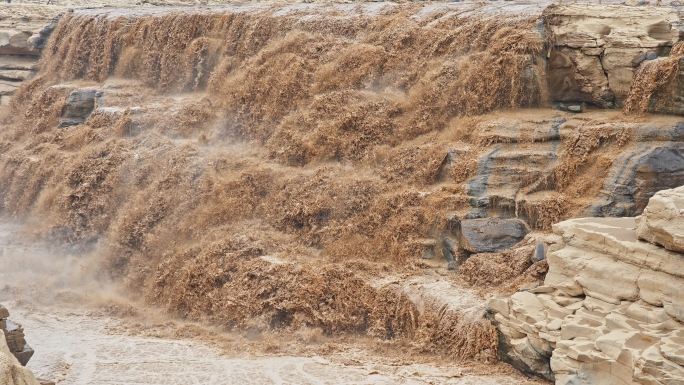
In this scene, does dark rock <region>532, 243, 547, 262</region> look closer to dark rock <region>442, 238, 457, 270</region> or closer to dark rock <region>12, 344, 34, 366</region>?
dark rock <region>442, 238, 457, 270</region>

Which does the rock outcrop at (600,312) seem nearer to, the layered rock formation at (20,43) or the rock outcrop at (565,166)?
the rock outcrop at (565,166)

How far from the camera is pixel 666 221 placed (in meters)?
7.56

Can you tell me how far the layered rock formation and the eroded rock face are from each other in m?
14.8

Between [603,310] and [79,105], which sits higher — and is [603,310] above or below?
below

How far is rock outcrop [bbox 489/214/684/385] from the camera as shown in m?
7.50

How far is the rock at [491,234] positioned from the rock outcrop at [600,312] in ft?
5.03

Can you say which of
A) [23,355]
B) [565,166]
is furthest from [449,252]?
[23,355]

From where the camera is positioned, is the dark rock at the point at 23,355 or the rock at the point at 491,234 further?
the rock at the point at 491,234

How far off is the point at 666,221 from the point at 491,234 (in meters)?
3.51

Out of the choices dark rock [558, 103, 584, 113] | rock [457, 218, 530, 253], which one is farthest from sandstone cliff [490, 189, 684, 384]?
dark rock [558, 103, 584, 113]

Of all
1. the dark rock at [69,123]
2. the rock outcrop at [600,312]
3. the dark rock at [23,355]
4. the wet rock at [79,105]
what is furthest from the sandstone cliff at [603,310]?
the wet rock at [79,105]

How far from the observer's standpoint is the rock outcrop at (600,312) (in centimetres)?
750

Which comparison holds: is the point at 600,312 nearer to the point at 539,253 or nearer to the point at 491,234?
the point at 539,253

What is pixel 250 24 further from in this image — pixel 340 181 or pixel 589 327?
pixel 589 327
